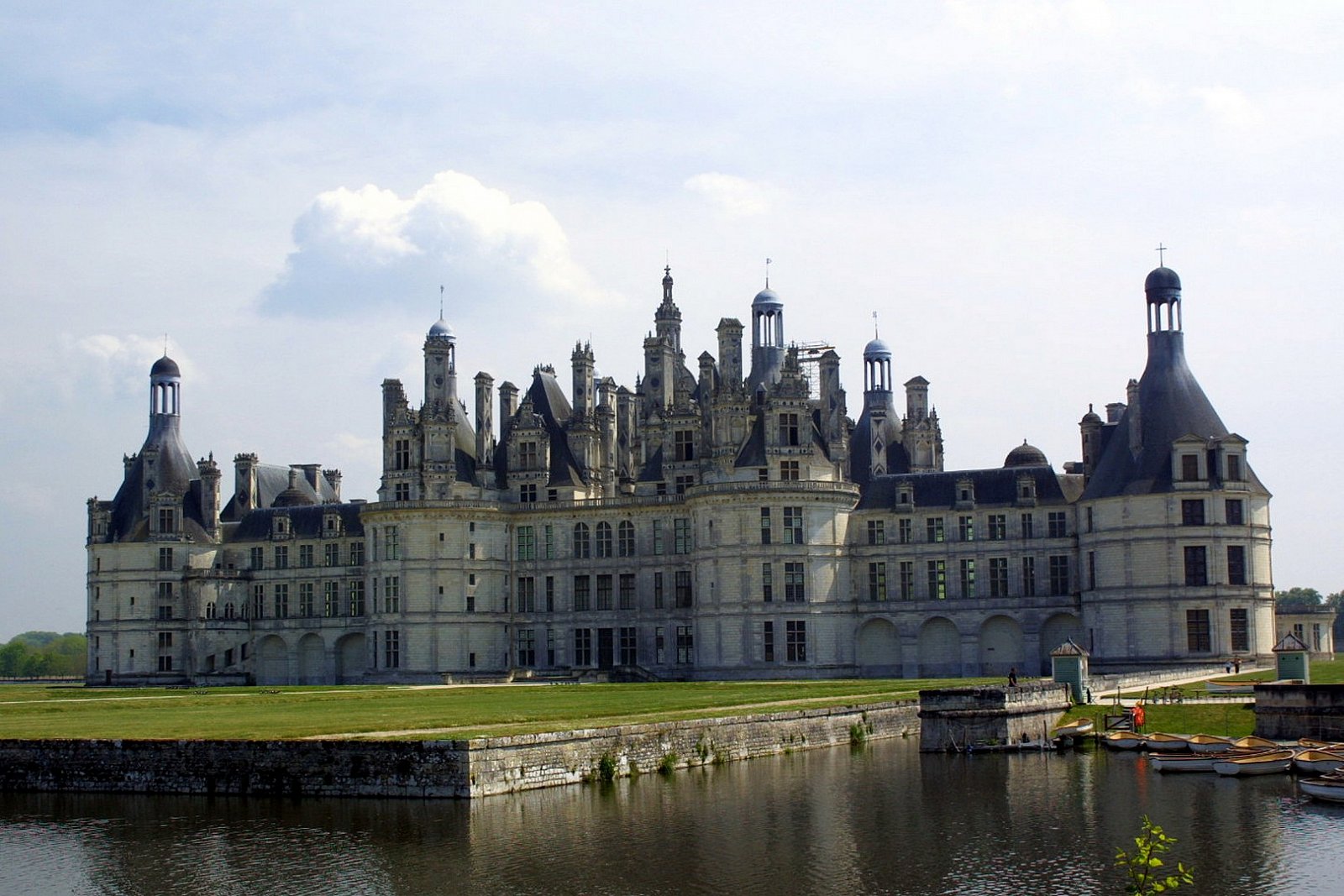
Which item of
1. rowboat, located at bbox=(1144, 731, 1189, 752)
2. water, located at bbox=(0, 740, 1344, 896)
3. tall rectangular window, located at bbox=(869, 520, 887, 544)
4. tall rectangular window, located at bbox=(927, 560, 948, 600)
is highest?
tall rectangular window, located at bbox=(869, 520, 887, 544)

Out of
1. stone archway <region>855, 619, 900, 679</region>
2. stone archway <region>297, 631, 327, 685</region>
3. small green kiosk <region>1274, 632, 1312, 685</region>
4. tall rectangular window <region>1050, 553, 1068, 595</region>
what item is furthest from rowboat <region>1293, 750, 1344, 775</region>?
stone archway <region>297, 631, 327, 685</region>

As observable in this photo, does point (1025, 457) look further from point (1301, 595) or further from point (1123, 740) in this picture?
point (1301, 595)

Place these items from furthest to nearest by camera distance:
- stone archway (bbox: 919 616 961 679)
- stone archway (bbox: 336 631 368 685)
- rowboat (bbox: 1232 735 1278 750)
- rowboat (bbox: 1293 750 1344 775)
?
stone archway (bbox: 336 631 368 685) → stone archway (bbox: 919 616 961 679) → rowboat (bbox: 1232 735 1278 750) → rowboat (bbox: 1293 750 1344 775)

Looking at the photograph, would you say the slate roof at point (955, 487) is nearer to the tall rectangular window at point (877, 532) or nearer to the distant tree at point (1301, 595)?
the tall rectangular window at point (877, 532)

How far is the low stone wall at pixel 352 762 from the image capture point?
36.7m

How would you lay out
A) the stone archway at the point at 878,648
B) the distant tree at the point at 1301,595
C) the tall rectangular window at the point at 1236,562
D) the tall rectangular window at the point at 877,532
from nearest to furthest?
1. the tall rectangular window at the point at 1236,562
2. the stone archway at the point at 878,648
3. the tall rectangular window at the point at 877,532
4. the distant tree at the point at 1301,595

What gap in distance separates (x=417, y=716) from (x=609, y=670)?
3586cm

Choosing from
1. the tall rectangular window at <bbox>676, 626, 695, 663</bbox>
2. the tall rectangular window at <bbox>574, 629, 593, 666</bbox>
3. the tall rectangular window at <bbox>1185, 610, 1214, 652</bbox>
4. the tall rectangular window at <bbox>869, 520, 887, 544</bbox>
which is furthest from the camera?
the tall rectangular window at <bbox>574, 629, 593, 666</bbox>

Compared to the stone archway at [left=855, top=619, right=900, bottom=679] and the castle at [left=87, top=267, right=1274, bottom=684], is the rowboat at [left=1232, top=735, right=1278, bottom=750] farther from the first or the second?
the stone archway at [left=855, top=619, right=900, bottom=679]

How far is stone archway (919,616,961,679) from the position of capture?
80562 mm

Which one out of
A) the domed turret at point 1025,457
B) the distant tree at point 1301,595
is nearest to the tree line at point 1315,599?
the distant tree at point 1301,595

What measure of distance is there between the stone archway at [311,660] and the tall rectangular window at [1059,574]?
40342 mm

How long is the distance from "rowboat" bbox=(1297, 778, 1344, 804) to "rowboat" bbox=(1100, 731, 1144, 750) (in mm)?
8676

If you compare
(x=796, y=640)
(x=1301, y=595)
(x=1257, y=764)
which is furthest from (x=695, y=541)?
(x=1301, y=595)
